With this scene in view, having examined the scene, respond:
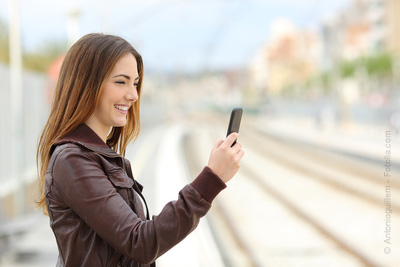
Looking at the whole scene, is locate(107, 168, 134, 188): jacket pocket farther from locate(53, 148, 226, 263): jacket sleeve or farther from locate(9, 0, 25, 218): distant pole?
locate(9, 0, 25, 218): distant pole

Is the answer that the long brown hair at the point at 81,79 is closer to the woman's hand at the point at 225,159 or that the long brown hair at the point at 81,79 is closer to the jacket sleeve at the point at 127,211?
the jacket sleeve at the point at 127,211

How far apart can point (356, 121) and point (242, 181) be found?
21.6 m

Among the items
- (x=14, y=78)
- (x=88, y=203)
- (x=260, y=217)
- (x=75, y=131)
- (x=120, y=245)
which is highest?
(x=14, y=78)

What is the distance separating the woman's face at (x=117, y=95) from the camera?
1702mm

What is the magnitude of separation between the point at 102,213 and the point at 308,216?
10.3 metres

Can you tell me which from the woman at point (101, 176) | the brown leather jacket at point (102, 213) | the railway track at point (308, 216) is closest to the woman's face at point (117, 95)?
the woman at point (101, 176)

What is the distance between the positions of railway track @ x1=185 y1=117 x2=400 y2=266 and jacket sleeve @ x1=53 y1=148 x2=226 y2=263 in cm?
580

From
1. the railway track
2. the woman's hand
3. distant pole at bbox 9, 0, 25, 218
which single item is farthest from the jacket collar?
distant pole at bbox 9, 0, 25, 218

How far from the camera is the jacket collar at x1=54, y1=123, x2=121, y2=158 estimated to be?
1.66 m

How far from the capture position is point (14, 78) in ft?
28.9

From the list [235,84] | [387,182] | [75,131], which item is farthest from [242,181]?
[235,84]

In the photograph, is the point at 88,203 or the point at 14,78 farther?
the point at 14,78

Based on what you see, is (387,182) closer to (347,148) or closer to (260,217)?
(260,217)

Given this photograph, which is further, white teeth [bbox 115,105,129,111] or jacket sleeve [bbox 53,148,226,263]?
white teeth [bbox 115,105,129,111]
